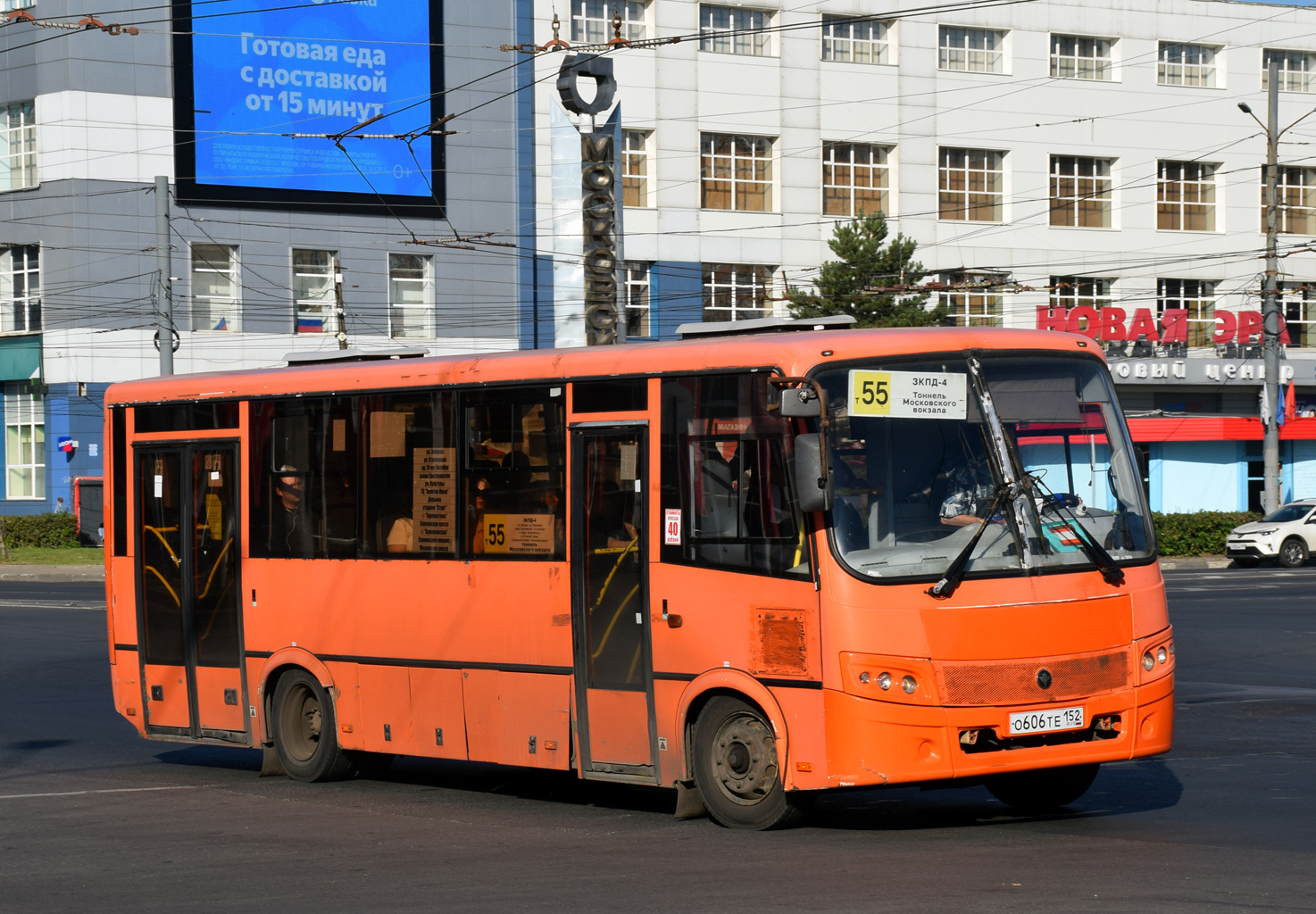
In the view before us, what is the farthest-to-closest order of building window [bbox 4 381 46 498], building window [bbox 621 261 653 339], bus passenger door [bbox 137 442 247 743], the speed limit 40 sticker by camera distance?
building window [bbox 621 261 653 339]
building window [bbox 4 381 46 498]
bus passenger door [bbox 137 442 247 743]
the speed limit 40 sticker

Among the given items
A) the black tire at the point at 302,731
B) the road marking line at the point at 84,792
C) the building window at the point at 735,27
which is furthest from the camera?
the building window at the point at 735,27

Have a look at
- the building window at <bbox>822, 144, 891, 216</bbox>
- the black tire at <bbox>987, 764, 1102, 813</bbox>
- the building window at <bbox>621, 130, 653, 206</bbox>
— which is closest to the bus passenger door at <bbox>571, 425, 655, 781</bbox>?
the black tire at <bbox>987, 764, 1102, 813</bbox>

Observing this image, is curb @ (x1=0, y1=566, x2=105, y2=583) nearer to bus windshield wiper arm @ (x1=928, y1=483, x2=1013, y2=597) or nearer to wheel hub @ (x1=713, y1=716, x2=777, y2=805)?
wheel hub @ (x1=713, y1=716, x2=777, y2=805)

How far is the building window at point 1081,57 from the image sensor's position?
56531mm

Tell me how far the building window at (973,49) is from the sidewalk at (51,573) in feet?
97.0

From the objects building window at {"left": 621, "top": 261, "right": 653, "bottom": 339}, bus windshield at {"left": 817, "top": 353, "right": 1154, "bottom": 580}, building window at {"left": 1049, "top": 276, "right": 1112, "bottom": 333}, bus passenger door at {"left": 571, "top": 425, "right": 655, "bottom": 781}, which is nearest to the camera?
bus windshield at {"left": 817, "top": 353, "right": 1154, "bottom": 580}

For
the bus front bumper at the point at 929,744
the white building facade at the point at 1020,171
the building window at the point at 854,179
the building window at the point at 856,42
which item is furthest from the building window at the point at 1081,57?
the bus front bumper at the point at 929,744

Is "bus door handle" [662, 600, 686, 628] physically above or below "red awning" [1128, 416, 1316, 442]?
below

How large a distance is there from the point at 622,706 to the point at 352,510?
9.12 ft

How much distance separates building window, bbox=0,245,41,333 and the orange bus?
40.1 m

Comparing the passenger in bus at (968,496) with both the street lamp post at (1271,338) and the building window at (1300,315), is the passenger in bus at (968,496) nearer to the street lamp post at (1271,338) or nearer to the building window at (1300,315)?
the street lamp post at (1271,338)

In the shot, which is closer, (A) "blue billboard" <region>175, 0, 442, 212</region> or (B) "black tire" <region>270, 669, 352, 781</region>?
(B) "black tire" <region>270, 669, 352, 781</region>

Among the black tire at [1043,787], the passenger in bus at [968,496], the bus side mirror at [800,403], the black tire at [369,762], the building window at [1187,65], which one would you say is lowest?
the black tire at [369,762]

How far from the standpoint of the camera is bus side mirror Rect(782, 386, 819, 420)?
361 inches
